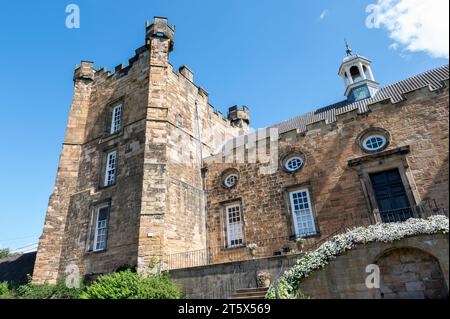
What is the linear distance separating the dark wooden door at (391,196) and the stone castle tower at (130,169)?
9063mm

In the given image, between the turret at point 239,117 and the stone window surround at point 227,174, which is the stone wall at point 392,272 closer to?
the stone window surround at point 227,174

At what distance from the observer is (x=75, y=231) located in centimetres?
1609

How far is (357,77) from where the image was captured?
19.8 meters

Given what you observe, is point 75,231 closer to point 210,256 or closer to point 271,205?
point 210,256

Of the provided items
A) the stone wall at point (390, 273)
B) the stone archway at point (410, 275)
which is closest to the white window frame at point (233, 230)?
the stone wall at point (390, 273)

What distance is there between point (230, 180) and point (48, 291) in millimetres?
10676

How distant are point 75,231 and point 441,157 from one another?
59.0 feet

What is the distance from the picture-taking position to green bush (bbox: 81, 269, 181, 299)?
1034 cm

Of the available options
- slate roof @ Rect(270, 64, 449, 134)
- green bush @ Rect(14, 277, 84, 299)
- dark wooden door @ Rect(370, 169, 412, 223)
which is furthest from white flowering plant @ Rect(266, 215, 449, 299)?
green bush @ Rect(14, 277, 84, 299)

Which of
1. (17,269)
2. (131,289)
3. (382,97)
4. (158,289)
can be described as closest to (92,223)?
(131,289)

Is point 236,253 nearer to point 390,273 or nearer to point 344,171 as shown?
point 344,171
